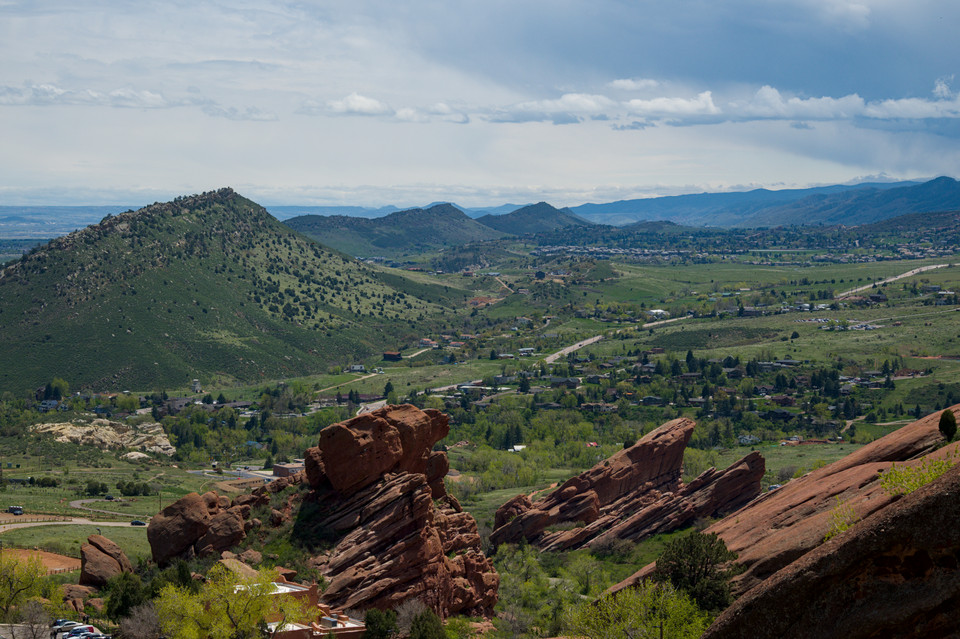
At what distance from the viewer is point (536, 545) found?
10144cm

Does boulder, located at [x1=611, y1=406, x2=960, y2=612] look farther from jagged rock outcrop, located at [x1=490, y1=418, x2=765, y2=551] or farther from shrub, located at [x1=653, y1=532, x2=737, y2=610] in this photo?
jagged rock outcrop, located at [x1=490, y1=418, x2=765, y2=551]

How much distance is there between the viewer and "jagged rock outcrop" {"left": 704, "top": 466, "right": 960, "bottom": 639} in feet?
77.2

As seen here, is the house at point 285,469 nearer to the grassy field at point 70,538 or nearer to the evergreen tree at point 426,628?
the grassy field at point 70,538

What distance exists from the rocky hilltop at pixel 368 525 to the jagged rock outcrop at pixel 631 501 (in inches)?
1011

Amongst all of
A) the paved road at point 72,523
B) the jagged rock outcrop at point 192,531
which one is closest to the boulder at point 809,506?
the jagged rock outcrop at point 192,531

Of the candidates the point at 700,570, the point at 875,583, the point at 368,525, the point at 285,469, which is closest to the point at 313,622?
the point at 368,525

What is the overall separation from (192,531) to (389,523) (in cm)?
1627

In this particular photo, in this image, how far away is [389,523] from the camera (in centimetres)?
6875

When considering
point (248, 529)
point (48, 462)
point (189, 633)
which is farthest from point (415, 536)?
Answer: point (48, 462)

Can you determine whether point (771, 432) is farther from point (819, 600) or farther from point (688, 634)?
point (819, 600)

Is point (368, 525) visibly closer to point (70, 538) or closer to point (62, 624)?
point (62, 624)

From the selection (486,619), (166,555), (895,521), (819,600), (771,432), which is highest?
(895,521)

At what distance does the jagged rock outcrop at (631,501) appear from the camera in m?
99.9

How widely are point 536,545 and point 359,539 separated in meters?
37.5
